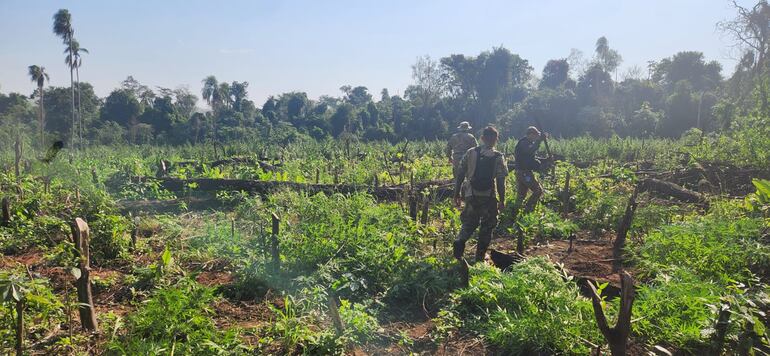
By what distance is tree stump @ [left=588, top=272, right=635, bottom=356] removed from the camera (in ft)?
6.55

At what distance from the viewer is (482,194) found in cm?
497

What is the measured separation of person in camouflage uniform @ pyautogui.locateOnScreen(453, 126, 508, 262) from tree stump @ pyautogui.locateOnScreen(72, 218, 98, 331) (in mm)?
3418

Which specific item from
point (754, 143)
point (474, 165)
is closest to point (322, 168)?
point (474, 165)

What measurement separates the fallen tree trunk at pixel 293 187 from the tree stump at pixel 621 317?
591cm

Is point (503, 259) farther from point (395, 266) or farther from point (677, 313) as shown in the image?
point (677, 313)

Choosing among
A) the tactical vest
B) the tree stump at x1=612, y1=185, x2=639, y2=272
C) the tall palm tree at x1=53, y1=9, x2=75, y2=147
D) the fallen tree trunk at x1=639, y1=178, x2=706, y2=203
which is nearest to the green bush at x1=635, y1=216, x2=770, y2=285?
the tree stump at x1=612, y1=185, x2=639, y2=272

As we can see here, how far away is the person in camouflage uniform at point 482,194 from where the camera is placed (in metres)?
4.95

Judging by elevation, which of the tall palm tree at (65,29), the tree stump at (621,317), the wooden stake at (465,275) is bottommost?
the wooden stake at (465,275)

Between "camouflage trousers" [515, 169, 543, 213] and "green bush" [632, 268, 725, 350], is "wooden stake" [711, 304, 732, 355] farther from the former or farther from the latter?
"camouflage trousers" [515, 169, 543, 213]

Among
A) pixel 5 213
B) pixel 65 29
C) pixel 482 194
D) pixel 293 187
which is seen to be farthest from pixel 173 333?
pixel 65 29

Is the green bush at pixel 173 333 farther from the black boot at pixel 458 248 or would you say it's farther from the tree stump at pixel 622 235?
the tree stump at pixel 622 235

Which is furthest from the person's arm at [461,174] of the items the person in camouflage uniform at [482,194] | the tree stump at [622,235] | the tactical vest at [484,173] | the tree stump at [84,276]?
the tree stump at [84,276]

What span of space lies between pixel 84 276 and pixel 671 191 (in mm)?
9674

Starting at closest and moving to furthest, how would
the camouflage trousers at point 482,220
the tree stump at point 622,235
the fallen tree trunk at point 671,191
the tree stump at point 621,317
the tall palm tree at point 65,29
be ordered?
the tree stump at point 621,317, the camouflage trousers at point 482,220, the tree stump at point 622,235, the fallen tree trunk at point 671,191, the tall palm tree at point 65,29
